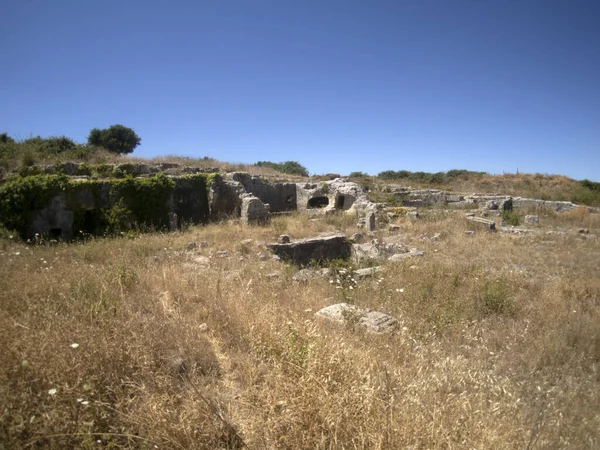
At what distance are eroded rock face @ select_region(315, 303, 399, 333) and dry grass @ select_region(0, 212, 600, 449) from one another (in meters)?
0.19

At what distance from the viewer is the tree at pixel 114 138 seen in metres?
30.6

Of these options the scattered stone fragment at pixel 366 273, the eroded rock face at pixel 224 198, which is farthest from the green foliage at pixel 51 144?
the scattered stone fragment at pixel 366 273

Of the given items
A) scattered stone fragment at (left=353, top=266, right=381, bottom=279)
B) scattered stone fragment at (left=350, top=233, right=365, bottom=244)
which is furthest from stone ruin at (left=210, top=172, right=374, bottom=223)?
scattered stone fragment at (left=353, top=266, right=381, bottom=279)

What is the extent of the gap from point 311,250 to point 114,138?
97.0ft

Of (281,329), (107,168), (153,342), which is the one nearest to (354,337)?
(281,329)

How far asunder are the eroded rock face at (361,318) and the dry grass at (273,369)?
194 millimetres

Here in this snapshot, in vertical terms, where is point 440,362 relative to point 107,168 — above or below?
below

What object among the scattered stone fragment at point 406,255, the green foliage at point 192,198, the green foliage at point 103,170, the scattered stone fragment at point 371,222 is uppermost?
the green foliage at point 103,170

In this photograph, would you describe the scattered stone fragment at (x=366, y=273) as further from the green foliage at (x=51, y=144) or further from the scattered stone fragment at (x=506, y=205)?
the green foliage at (x=51, y=144)

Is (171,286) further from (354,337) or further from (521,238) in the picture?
(521,238)

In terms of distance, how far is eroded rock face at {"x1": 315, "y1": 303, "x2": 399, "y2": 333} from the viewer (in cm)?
382

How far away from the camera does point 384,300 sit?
5.14m

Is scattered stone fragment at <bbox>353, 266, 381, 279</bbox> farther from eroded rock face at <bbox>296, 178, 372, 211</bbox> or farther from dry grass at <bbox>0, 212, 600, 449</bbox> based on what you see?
eroded rock face at <bbox>296, 178, 372, 211</bbox>

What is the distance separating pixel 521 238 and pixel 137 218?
13.8 meters
